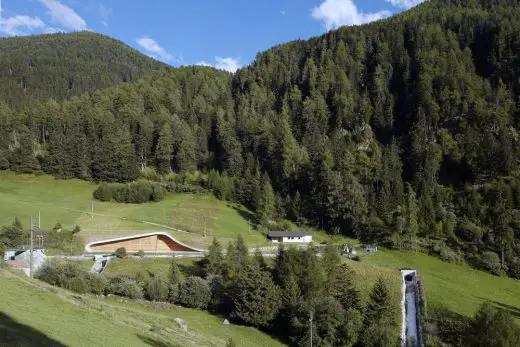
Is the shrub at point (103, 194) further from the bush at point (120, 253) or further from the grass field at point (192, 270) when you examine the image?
the grass field at point (192, 270)

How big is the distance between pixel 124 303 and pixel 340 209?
4745 centimetres

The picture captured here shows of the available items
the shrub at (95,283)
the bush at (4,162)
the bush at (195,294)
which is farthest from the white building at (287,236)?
the bush at (4,162)

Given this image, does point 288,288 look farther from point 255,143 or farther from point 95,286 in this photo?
point 255,143

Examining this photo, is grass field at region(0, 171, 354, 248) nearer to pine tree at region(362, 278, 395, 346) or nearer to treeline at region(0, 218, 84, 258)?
treeline at region(0, 218, 84, 258)

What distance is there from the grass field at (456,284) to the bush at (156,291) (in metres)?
25.4

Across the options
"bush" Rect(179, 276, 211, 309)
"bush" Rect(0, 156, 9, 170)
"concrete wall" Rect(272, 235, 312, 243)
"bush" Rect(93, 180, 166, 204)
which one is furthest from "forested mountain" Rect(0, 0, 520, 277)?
"bush" Rect(179, 276, 211, 309)

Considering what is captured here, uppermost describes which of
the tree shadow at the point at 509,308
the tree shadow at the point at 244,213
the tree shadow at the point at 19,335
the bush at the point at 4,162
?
the bush at the point at 4,162

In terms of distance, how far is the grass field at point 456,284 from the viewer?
1769 inches

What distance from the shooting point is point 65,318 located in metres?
22.6

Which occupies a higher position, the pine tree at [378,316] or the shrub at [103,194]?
the shrub at [103,194]

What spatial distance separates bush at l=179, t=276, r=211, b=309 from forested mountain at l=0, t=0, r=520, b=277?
34.5m

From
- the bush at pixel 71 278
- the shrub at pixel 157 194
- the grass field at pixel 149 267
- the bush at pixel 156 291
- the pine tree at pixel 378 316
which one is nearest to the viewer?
the pine tree at pixel 378 316

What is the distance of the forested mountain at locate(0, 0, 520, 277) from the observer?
72750mm

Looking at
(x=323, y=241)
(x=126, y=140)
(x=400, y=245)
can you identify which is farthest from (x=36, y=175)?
(x=400, y=245)
